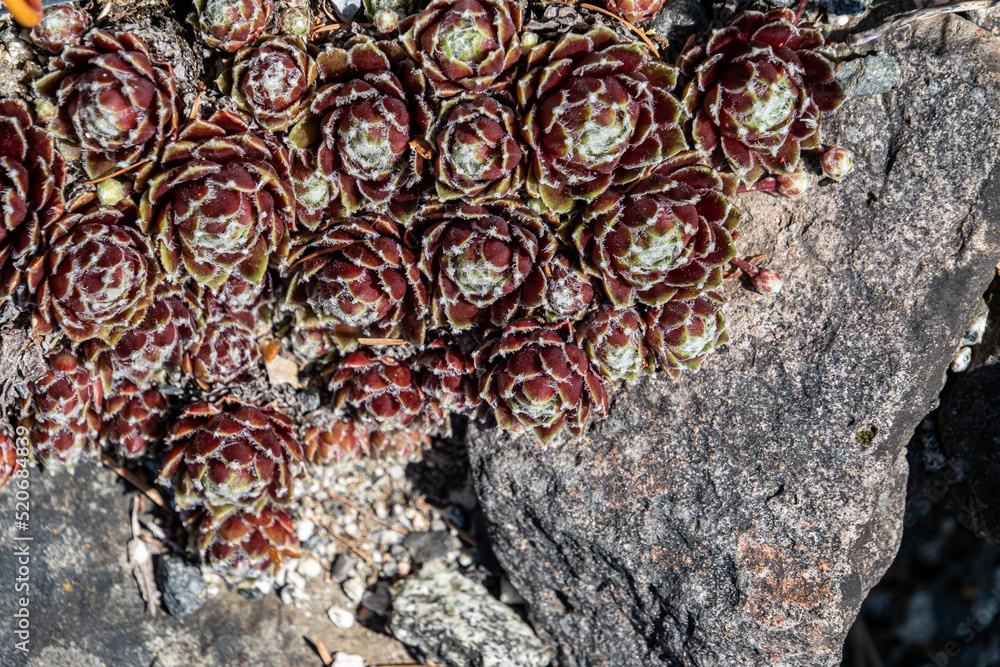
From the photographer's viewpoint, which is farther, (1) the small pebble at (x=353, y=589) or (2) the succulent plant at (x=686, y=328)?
(1) the small pebble at (x=353, y=589)

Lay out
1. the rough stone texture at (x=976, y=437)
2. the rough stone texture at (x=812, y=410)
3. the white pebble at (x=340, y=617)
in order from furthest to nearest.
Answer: the white pebble at (x=340, y=617) → the rough stone texture at (x=976, y=437) → the rough stone texture at (x=812, y=410)

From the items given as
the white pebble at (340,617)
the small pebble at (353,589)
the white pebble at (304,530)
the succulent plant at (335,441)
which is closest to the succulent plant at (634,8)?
the succulent plant at (335,441)

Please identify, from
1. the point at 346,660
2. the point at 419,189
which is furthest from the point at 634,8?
the point at 346,660

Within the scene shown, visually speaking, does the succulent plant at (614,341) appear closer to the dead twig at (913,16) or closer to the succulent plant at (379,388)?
the succulent plant at (379,388)

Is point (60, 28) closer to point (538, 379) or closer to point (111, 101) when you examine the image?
point (111, 101)

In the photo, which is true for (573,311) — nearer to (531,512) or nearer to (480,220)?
(480,220)

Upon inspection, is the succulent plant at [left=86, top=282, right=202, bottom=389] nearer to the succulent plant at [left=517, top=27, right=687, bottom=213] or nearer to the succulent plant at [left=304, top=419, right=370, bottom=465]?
the succulent plant at [left=304, top=419, right=370, bottom=465]

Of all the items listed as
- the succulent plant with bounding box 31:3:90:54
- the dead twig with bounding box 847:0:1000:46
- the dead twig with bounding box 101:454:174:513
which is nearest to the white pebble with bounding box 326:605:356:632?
the dead twig with bounding box 101:454:174:513
